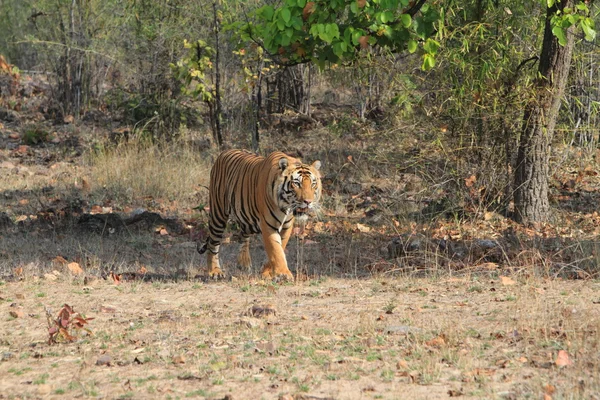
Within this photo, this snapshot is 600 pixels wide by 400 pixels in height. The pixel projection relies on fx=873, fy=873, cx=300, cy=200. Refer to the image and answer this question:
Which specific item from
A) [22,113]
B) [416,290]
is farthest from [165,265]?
[22,113]

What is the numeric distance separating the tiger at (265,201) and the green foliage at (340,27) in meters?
1.12

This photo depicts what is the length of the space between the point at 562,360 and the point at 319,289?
2.88 metres

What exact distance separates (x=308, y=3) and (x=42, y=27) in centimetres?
Result: 1205

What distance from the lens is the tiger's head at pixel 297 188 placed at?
8.16m

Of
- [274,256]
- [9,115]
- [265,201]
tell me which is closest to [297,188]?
[265,201]

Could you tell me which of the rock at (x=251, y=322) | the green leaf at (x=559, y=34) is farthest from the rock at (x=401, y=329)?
the green leaf at (x=559, y=34)

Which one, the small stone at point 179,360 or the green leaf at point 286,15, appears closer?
the small stone at point 179,360

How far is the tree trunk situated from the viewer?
1001cm

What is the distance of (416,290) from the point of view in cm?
748

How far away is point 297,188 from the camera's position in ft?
26.7

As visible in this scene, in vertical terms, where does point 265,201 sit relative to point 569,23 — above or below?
below

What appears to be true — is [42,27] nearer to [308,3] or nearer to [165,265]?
[165,265]

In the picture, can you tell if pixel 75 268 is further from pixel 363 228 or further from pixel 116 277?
pixel 363 228

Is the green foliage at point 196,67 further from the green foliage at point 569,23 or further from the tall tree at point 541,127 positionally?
the green foliage at point 569,23
